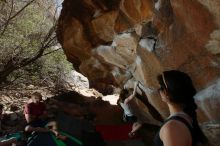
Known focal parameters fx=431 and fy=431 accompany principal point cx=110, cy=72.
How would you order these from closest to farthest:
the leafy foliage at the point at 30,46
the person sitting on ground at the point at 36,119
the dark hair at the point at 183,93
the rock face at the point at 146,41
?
the dark hair at the point at 183,93
the rock face at the point at 146,41
the person sitting on ground at the point at 36,119
the leafy foliage at the point at 30,46

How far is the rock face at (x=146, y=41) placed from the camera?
17.4 ft

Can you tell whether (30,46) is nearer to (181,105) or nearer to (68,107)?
(68,107)

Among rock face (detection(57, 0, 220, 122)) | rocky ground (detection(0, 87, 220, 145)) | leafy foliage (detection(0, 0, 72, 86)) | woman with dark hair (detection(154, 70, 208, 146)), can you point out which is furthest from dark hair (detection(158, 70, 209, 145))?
leafy foliage (detection(0, 0, 72, 86))

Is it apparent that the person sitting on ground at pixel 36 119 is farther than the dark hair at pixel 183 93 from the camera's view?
Yes

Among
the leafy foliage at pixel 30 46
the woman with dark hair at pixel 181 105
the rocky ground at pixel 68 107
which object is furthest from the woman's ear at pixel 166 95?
the leafy foliage at pixel 30 46

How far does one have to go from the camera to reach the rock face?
5316 millimetres

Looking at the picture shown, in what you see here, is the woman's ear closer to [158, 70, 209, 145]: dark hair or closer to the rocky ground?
[158, 70, 209, 145]: dark hair

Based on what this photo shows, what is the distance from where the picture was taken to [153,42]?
6758 mm

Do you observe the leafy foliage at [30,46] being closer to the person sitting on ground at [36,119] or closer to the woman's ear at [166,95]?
the person sitting on ground at [36,119]

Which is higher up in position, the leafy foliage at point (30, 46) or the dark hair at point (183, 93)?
the leafy foliage at point (30, 46)

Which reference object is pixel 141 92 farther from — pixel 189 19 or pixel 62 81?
pixel 62 81

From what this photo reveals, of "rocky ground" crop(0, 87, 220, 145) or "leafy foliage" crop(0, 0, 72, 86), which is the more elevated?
"leafy foliage" crop(0, 0, 72, 86)

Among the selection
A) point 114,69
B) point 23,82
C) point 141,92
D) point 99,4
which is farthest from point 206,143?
point 23,82

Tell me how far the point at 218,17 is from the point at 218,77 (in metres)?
0.82
